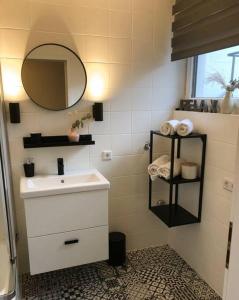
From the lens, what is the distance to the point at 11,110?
6.50ft

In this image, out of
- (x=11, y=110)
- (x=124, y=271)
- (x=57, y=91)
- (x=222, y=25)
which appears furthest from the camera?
(x=124, y=271)

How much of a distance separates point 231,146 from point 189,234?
99 centimetres

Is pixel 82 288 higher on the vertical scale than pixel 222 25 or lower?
lower

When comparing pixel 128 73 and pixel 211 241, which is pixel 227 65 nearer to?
pixel 128 73

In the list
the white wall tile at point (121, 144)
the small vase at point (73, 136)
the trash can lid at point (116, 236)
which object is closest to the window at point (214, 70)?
the white wall tile at point (121, 144)

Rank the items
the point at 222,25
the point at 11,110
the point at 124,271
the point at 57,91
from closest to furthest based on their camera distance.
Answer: the point at 222,25
the point at 11,110
the point at 57,91
the point at 124,271

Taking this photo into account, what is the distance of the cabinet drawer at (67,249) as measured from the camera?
1855 millimetres

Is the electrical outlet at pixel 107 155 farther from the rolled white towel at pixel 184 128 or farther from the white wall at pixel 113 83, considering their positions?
the rolled white towel at pixel 184 128

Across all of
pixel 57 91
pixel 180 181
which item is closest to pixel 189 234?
pixel 180 181

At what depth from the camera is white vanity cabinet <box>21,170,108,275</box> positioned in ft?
5.95

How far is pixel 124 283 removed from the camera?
214cm

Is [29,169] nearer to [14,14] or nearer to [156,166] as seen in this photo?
[156,166]

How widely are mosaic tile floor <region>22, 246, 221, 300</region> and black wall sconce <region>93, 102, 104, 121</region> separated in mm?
1345

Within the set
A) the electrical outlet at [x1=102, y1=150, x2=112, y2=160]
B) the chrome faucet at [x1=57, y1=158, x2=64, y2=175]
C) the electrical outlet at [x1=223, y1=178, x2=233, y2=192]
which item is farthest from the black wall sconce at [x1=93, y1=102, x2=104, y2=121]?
the electrical outlet at [x1=223, y1=178, x2=233, y2=192]
